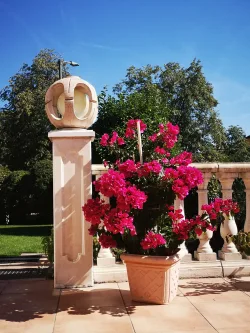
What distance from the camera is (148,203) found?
3.31m

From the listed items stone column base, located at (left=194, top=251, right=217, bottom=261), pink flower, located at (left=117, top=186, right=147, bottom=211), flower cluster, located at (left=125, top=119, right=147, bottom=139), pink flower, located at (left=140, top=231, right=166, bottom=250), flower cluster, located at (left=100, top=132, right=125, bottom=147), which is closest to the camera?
pink flower, located at (left=117, top=186, right=147, bottom=211)

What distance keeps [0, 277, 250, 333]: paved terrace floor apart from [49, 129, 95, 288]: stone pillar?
21 centimetres

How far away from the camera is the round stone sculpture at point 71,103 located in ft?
12.6

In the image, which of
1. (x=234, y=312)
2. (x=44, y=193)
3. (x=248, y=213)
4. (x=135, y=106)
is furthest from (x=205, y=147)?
(x=234, y=312)

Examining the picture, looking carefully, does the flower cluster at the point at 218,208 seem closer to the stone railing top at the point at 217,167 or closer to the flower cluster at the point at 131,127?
the stone railing top at the point at 217,167

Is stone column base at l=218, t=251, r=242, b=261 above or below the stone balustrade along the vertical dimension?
below

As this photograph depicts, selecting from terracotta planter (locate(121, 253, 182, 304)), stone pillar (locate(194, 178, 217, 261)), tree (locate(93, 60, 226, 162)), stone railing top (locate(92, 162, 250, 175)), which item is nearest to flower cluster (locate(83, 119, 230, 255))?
terracotta planter (locate(121, 253, 182, 304))

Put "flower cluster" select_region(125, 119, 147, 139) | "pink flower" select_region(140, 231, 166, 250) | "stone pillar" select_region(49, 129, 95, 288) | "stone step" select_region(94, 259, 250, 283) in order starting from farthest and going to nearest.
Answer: "stone step" select_region(94, 259, 250, 283)
"stone pillar" select_region(49, 129, 95, 288)
"flower cluster" select_region(125, 119, 147, 139)
"pink flower" select_region(140, 231, 166, 250)

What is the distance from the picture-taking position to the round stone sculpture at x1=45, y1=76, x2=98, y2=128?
384 centimetres

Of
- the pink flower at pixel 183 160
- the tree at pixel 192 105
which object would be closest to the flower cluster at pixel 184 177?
the pink flower at pixel 183 160

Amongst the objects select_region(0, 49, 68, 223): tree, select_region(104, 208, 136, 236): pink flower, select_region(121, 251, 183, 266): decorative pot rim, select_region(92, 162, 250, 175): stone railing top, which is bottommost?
select_region(121, 251, 183, 266): decorative pot rim

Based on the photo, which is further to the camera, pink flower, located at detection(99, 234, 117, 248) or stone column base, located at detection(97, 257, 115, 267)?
stone column base, located at detection(97, 257, 115, 267)

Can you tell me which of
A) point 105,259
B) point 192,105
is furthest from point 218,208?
point 192,105

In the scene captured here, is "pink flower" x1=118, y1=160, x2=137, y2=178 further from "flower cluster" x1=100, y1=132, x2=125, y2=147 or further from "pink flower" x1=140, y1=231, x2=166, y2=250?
"pink flower" x1=140, y1=231, x2=166, y2=250
